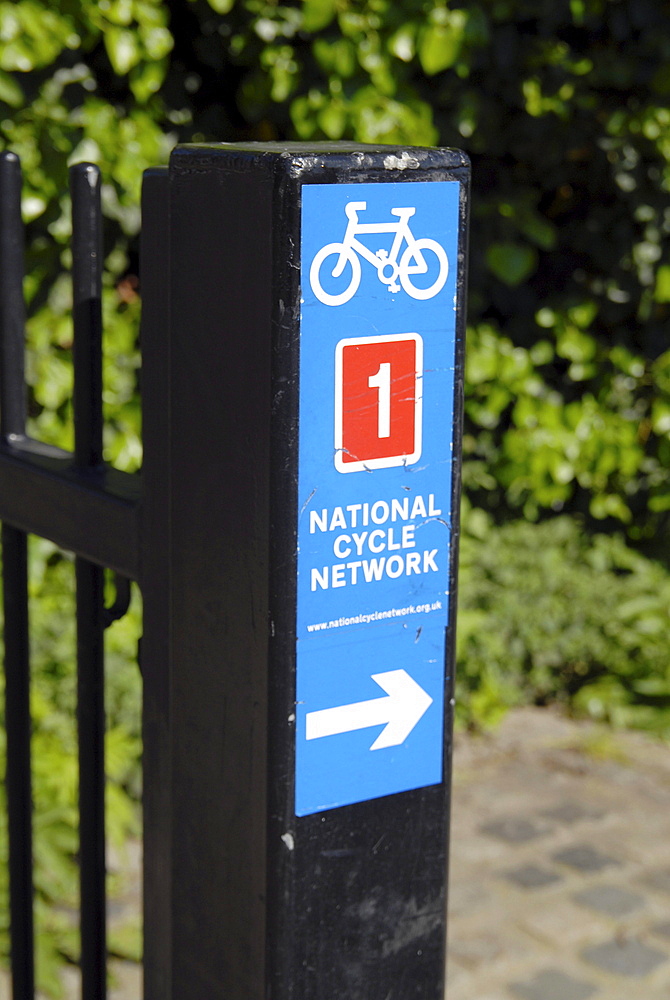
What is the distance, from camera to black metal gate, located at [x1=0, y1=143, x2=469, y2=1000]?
805 mm

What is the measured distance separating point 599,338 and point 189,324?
395 cm

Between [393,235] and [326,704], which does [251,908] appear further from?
[393,235]

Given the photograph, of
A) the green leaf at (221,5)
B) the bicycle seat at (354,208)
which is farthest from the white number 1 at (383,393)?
the green leaf at (221,5)

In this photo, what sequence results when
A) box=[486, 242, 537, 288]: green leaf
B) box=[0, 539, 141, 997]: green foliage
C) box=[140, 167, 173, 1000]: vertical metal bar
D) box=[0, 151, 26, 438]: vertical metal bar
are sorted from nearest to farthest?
box=[140, 167, 173, 1000]: vertical metal bar < box=[0, 151, 26, 438]: vertical metal bar < box=[0, 539, 141, 997]: green foliage < box=[486, 242, 537, 288]: green leaf

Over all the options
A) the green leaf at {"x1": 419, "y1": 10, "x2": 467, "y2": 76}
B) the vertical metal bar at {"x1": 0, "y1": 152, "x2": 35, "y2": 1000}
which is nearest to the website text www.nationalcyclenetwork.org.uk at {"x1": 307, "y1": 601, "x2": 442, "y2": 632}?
the vertical metal bar at {"x1": 0, "y1": 152, "x2": 35, "y2": 1000}

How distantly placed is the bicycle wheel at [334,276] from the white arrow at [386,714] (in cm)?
27

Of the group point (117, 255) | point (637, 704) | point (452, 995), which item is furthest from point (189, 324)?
point (637, 704)

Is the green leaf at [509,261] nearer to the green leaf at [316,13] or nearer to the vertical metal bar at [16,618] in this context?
the green leaf at [316,13]

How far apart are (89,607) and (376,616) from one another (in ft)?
1.02

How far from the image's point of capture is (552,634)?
4191 millimetres

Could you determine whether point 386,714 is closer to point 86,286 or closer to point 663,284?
point 86,286

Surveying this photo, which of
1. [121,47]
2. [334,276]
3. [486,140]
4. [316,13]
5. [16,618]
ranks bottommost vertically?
[16,618]

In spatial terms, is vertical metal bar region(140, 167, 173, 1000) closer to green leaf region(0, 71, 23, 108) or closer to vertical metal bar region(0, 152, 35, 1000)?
vertical metal bar region(0, 152, 35, 1000)

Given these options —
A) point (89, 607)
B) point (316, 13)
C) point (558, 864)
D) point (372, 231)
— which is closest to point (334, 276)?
point (372, 231)
